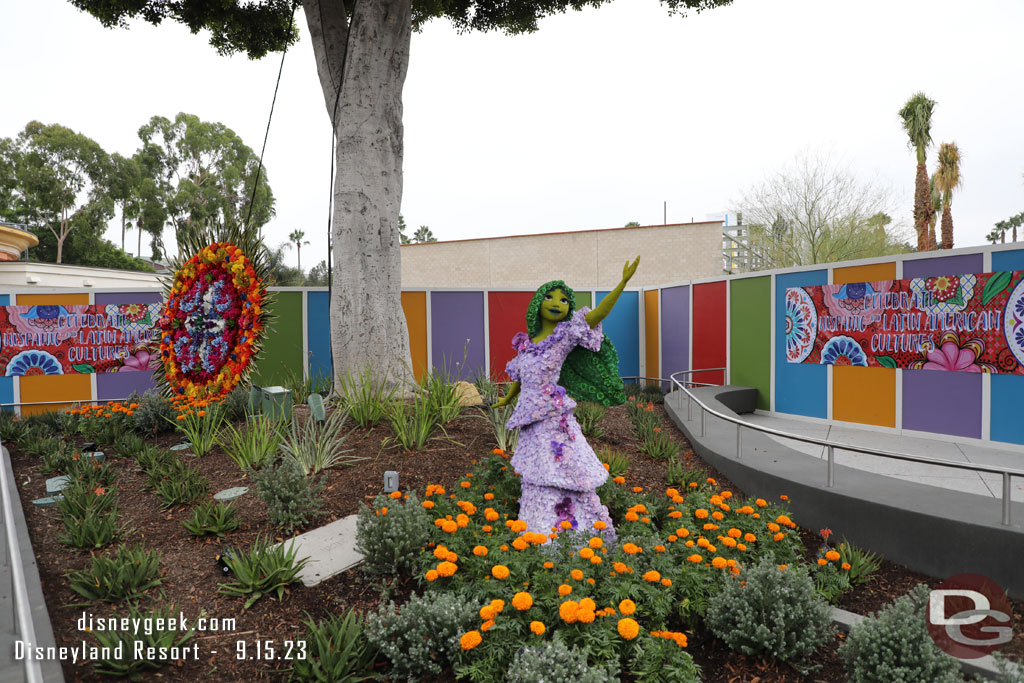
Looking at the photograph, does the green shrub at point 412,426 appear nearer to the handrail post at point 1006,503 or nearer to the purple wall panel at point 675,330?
the handrail post at point 1006,503

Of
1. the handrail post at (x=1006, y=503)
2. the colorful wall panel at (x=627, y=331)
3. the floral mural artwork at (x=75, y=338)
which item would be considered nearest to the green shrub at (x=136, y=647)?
the handrail post at (x=1006, y=503)

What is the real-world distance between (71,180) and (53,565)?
130ft

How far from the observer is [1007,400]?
21.1 feet

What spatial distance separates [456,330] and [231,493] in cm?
680

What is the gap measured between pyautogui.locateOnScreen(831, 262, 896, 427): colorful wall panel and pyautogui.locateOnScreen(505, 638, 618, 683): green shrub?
284 inches

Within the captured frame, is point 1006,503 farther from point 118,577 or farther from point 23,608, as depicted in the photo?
point 118,577

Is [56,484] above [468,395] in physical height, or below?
below

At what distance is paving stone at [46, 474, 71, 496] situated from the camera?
14.9 ft

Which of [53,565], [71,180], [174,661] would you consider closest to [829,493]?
[174,661]

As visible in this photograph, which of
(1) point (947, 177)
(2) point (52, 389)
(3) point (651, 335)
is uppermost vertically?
(1) point (947, 177)

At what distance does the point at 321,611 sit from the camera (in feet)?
9.52

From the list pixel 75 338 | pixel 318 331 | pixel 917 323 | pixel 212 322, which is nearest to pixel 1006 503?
pixel 917 323

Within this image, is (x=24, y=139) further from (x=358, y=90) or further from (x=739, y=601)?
(x=739, y=601)

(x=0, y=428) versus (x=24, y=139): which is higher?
(x=24, y=139)
